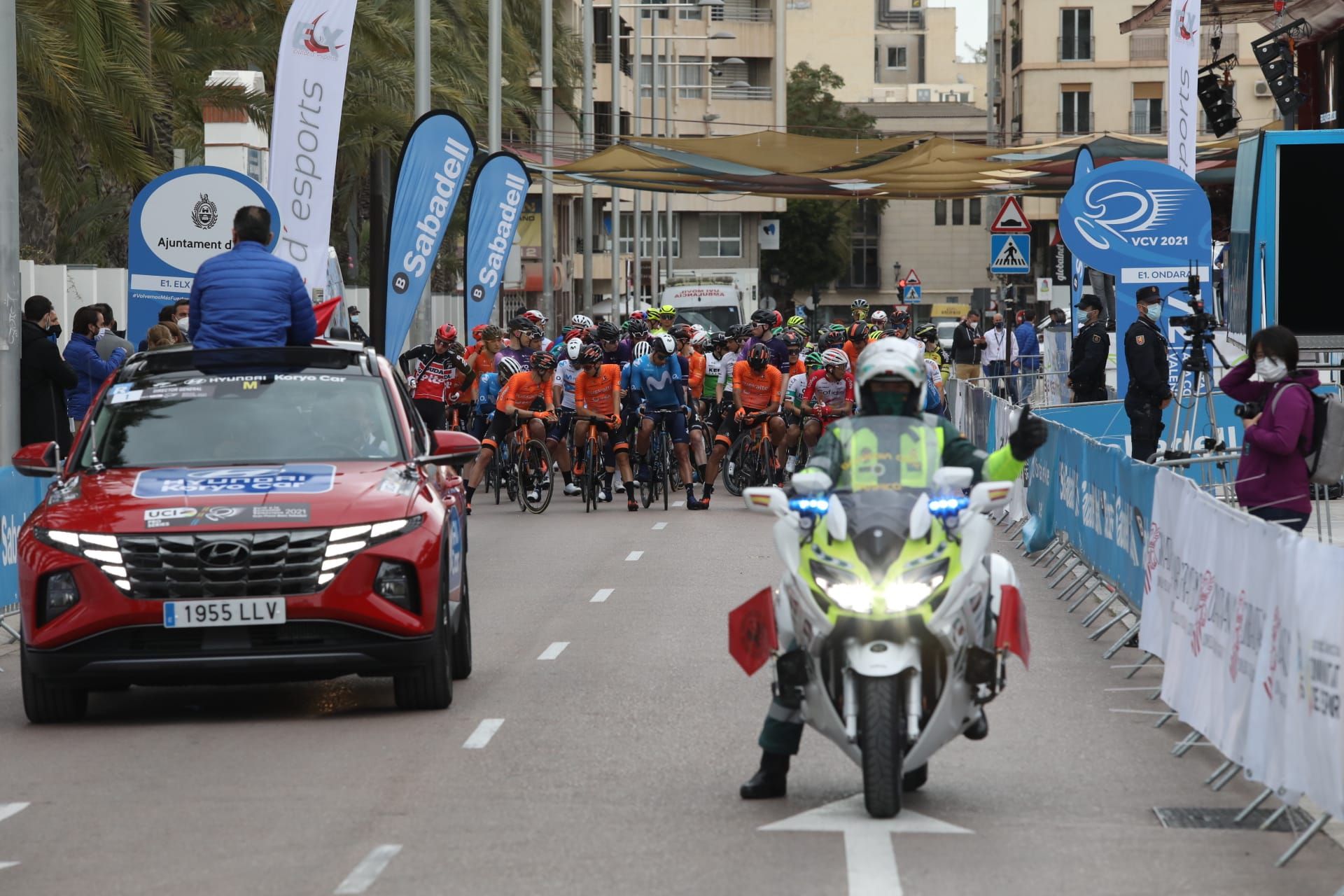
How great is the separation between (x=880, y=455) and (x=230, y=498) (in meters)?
3.25

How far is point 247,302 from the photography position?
11906 mm

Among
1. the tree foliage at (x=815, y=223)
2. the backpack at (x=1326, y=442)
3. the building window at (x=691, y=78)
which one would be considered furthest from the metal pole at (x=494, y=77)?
the building window at (x=691, y=78)

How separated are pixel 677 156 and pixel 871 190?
610 centimetres

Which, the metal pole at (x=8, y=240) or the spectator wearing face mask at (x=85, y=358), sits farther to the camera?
the spectator wearing face mask at (x=85, y=358)

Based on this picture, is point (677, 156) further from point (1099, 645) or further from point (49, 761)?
point (49, 761)

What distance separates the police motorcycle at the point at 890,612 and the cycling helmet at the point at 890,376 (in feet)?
0.89

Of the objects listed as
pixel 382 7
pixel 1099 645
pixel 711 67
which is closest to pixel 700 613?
pixel 1099 645

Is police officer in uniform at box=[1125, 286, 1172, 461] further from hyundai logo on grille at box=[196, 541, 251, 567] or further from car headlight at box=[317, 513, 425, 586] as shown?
hyundai logo on grille at box=[196, 541, 251, 567]

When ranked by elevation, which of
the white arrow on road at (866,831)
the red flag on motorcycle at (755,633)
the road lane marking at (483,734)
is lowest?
the road lane marking at (483,734)

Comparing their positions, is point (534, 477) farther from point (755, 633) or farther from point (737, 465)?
point (755, 633)

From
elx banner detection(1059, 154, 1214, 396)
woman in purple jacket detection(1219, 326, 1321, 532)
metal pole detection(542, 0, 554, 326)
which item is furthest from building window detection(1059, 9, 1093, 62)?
woman in purple jacket detection(1219, 326, 1321, 532)

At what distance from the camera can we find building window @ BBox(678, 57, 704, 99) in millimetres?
106375

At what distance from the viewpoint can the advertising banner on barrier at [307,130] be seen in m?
19.1

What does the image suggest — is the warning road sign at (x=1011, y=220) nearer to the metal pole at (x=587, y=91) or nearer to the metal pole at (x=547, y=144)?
the metal pole at (x=547, y=144)
